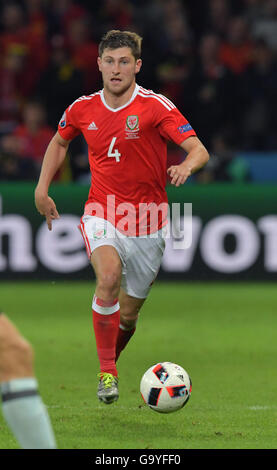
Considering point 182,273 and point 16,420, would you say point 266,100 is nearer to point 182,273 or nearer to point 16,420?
point 182,273

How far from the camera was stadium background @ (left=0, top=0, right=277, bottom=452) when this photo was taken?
22.2ft

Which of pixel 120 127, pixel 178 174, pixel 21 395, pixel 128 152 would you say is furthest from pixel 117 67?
pixel 21 395

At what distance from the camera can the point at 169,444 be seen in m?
5.66

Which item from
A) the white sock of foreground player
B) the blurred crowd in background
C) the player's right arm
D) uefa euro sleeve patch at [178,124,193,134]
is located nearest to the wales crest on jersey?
uefa euro sleeve patch at [178,124,193,134]

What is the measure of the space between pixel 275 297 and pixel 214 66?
13.8 ft

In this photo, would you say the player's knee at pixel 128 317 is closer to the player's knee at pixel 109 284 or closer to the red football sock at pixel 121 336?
the red football sock at pixel 121 336

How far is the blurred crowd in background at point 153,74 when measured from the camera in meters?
14.0

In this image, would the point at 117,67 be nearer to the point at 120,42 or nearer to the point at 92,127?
the point at 120,42

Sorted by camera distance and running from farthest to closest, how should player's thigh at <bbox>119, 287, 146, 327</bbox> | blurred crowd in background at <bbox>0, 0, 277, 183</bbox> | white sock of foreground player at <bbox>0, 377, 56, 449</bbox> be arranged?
blurred crowd in background at <bbox>0, 0, 277, 183</bbox> < player's thigh at <bbox>119, 287, 146, 327</bbox> < white sock of foreground player at <bbox>0, 377, 56, 449</bbox>

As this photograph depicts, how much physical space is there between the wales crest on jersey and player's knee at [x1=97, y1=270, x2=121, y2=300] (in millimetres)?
938

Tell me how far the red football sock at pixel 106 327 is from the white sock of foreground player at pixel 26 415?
8.00ft

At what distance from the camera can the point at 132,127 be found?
22.7ft

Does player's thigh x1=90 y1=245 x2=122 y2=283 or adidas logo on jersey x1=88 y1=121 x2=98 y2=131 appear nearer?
player's thigh x1=90 y1=245 x2=122 y2=283

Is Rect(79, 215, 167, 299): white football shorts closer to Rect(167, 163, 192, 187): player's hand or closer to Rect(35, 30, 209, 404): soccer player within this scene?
Rect(35, 30, 209, 404): soccer player
